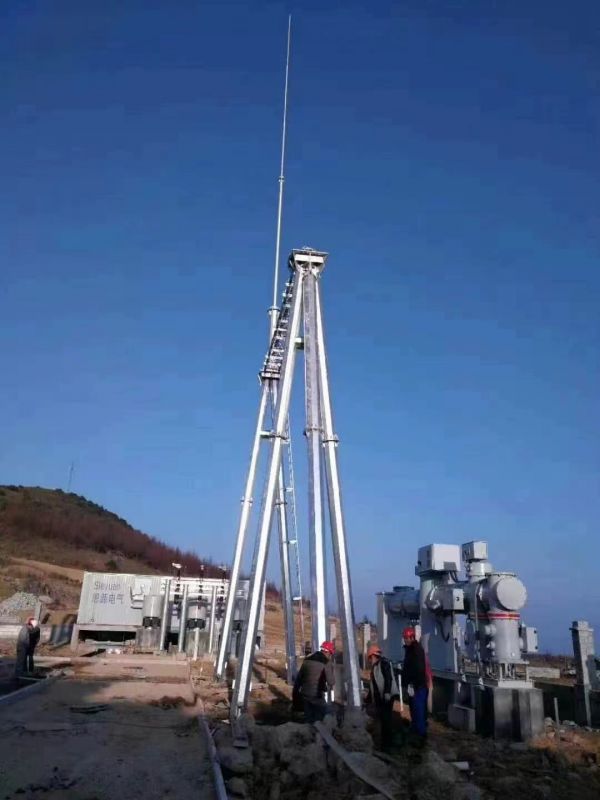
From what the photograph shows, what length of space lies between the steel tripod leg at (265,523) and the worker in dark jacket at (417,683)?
8.37ft

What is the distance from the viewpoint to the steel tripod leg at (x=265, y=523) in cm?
1112

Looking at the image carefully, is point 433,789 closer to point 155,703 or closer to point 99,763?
point 99,763

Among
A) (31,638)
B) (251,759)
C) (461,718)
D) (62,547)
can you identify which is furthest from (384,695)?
(62,547)

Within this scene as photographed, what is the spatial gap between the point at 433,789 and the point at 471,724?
16.6ft

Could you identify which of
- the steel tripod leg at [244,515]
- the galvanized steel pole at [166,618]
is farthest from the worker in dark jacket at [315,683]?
the galvanized steel pole at [166,618]

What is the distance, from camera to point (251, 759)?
8.28m

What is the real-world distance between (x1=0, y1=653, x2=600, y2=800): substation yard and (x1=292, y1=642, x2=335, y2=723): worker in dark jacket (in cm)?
64

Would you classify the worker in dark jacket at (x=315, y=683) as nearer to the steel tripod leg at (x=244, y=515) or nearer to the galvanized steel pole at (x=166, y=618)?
the steel tripod leg at (x=244, y=515)

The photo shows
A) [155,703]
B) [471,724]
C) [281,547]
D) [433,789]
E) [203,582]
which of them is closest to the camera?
[433,789]

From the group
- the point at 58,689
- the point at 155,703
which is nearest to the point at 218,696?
the point at 155,703

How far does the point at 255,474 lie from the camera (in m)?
18.4

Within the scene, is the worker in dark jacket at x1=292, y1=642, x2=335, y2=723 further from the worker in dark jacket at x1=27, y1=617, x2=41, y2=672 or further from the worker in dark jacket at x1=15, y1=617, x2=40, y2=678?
the worker in dark jacket at x1=27, y1=617, x2=41, y2=672

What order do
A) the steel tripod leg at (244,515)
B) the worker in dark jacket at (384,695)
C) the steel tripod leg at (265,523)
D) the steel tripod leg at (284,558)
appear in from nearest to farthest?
the worker in dark jacket at (384,695), the steel tripod leg at (265,523), the steel tripod leg at (284,558), the steel tripod leg at (244,515)

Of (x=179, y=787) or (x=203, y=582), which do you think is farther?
(x=203, y=582)
